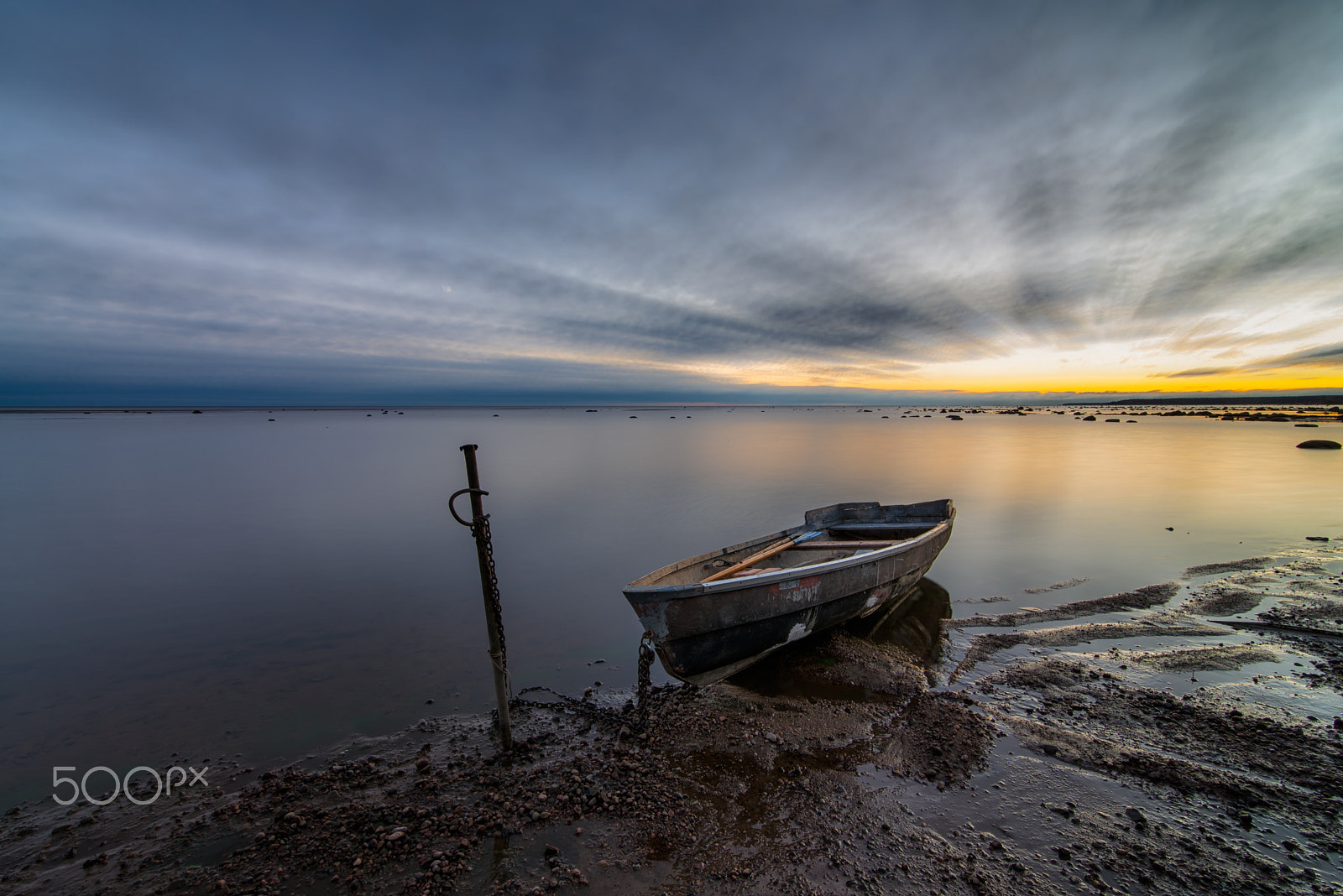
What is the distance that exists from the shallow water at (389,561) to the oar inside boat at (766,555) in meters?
2.10

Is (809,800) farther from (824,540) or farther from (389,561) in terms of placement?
(389,561)

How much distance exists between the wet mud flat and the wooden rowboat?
0.65 m

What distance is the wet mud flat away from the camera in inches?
168

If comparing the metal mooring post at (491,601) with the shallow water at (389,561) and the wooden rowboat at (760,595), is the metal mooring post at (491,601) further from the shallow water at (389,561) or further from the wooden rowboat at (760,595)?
the wooden rowboat at (760,595)

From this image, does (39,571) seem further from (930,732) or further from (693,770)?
(930,732)

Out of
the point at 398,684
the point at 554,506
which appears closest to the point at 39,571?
the point at 398,684

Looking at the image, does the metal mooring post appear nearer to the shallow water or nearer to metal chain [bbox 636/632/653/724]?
the shallow water

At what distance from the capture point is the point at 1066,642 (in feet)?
27.9

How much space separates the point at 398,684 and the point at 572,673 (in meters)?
2.54

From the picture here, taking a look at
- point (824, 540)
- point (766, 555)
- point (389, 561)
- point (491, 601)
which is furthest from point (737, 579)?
point (389, 561)

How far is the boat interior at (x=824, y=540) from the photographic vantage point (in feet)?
28.3

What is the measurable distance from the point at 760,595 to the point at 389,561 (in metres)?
11.1

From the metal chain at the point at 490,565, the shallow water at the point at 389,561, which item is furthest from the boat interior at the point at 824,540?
the metal chain at the point at 490,565

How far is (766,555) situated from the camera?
993cm
